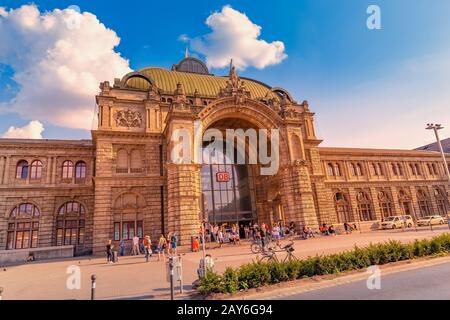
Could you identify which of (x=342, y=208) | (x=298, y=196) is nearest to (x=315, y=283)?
(x=298, y=196)

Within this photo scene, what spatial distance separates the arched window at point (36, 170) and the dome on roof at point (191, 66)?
27.8 metres

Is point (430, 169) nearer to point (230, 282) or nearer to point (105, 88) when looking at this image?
point (230, 282)

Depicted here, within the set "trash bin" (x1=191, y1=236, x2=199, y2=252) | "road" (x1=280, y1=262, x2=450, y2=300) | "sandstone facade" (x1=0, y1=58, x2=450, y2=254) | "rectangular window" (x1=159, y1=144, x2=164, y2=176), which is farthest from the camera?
"rectangular window" (x1=159, y1=144, x2=164, y2=176)

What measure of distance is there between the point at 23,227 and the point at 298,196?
31.5 meters

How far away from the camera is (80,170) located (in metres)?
31.5

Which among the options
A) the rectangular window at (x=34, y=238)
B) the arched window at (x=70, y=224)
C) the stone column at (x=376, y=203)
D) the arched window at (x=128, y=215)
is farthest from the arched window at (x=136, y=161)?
the stone column at (x=376, y=203)

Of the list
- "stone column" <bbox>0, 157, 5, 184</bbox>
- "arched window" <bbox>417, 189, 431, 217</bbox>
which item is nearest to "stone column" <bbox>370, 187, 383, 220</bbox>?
"arched window" <bbox>417, 189, 431, 217</bbox>

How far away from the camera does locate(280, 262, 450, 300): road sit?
7.29m

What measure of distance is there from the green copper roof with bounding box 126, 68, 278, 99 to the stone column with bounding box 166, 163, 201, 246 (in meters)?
13.9

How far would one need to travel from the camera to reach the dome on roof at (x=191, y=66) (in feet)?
155

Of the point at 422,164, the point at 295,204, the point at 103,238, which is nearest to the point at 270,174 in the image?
the point at 295,204

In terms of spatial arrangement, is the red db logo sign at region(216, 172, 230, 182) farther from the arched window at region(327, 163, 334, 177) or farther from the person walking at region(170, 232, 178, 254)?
the arched window at region(327, 163, 334, 177)

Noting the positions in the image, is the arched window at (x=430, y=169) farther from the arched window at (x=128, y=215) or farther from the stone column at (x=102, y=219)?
the stone column at (x=102, y=219)
